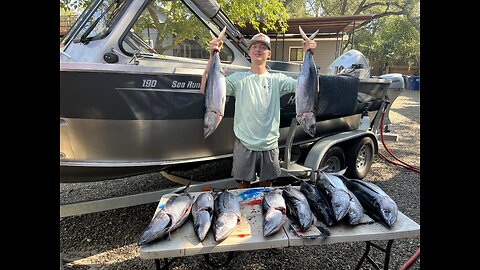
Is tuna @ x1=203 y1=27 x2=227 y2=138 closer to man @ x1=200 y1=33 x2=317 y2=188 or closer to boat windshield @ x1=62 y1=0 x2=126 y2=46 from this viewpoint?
man @ x1=200 y1=33 x2=317 y2=188

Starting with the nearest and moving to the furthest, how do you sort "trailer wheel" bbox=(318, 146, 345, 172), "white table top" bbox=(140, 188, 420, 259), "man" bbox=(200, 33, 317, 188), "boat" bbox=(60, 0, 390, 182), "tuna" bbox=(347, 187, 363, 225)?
"white table top" bbox=(140, 188, 420, 259) → "tuna" bbox=(347, 187, 363, 225) → "boat" bbox=(60, 0, 390, 182) → "man" bbox=(200, 33, 317, 188) → "trailer wheel" bbox=(318, 146, 345, 172)

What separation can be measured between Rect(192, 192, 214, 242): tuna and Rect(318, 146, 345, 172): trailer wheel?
2.12 m

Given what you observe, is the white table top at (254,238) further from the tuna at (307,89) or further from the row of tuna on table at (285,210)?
the tuna at (307,89)

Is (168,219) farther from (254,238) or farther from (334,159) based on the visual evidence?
(334,159)

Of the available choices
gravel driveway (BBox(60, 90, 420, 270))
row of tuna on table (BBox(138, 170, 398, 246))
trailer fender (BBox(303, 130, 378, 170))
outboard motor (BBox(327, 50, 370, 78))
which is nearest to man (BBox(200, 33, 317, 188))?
row of tuna on table (BBox(138, 170, 398, 246))

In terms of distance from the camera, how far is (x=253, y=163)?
116 inches

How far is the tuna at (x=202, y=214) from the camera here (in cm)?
207

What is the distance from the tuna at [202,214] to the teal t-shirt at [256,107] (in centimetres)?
73

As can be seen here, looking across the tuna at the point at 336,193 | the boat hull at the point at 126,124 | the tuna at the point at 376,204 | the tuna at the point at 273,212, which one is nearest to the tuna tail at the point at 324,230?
the tuna at the point at 336,193

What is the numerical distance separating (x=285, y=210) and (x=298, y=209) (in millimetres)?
96

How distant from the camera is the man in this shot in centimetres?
290
